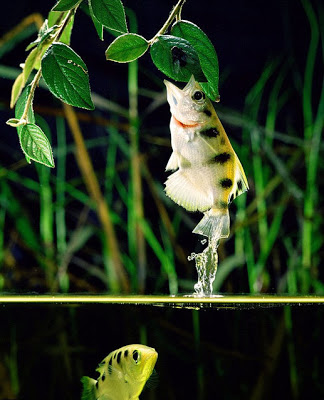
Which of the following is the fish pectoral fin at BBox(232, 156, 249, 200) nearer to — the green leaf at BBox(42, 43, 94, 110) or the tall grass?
the green leaf at BBox(42, 43, 94, 110)

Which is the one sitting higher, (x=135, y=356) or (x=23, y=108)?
(x=23, y=108)

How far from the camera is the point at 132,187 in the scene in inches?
54.3

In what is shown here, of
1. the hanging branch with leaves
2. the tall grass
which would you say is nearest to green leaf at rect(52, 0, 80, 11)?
the hanging branch with leaves

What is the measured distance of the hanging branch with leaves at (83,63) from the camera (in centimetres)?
37

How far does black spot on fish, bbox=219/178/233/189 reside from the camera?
1.68 feet

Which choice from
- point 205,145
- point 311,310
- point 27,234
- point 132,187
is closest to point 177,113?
point 205,145

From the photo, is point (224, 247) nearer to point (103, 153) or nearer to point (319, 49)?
point (103, 153)

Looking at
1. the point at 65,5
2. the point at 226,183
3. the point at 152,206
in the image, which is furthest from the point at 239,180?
the point at 152,206

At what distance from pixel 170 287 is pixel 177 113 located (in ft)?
3.08

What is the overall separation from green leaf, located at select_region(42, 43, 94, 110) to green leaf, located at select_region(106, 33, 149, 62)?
0.03 meters

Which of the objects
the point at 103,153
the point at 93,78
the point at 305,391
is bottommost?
the point at 305,391

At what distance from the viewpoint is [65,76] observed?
0.37 meters

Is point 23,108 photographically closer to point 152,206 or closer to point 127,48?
point 127,48

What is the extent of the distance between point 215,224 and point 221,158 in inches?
2.7
